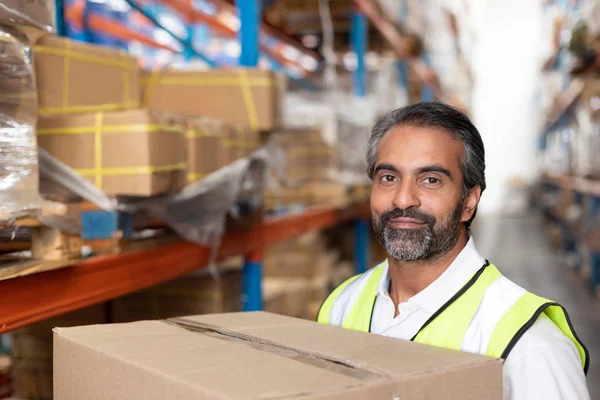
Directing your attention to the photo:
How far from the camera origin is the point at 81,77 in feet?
8.27

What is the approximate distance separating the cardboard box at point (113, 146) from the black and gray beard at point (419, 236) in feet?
2.91

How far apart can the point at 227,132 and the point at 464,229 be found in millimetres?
1387

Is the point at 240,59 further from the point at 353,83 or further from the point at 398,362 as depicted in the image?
the point at 353,83

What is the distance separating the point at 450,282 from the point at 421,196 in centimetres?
24

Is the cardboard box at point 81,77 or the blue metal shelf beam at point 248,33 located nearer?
the cardboard box at point 81,77

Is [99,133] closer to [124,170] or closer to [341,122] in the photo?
[124,170]

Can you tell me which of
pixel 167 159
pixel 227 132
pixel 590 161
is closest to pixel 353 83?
pixel 590 161

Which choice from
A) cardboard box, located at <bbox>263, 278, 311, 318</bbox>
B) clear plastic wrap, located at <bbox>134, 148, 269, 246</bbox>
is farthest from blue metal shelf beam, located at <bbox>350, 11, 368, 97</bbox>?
clear plastic wrap, located at <bbox>134, 148, 269, 246</bbox>

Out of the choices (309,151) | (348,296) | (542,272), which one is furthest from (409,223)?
(542,272)

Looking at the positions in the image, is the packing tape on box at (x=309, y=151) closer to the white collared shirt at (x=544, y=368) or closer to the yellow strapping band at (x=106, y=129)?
the yellow strapping band at (x=106, y=129)

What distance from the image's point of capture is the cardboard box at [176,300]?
363 centimetres

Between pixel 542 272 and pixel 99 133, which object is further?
pixel 542 272

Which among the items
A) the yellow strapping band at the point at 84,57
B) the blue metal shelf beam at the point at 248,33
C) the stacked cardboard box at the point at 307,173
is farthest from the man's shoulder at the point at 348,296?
the stacked cardboard box at the point at 307,173

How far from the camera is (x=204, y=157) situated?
2.80m
